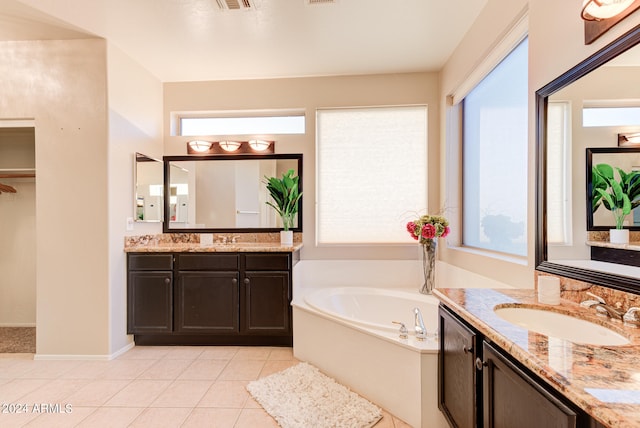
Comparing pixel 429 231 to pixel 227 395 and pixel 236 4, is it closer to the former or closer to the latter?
pixel 227 395

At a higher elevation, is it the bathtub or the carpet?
the bathtub

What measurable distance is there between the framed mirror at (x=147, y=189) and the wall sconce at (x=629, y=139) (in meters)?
3.45

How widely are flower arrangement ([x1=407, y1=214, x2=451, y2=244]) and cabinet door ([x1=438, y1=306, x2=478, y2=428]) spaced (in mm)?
1299

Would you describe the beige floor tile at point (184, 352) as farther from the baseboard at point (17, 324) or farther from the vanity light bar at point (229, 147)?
the vanity light bar at point (229, 147)

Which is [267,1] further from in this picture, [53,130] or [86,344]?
[86,344]

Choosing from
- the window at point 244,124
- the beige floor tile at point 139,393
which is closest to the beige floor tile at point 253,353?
the beige floor tile at point 139,393

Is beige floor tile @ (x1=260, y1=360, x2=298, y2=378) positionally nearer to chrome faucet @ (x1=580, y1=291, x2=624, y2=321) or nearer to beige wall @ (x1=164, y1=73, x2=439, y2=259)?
beige wall @ (x1=164, y1=73, x2=439, y2=259)

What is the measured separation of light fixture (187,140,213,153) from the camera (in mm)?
3408

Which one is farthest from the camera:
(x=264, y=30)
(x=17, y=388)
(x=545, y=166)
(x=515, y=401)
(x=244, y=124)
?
(x=244, y=124)

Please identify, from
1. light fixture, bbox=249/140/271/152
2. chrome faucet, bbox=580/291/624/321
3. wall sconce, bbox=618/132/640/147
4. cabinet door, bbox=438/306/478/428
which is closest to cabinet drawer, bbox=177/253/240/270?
light fixture, bbox=249/140/271/152

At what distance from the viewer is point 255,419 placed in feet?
5.90

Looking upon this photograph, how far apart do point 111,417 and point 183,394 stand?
0.41 m

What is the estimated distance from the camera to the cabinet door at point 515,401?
0.77 metres

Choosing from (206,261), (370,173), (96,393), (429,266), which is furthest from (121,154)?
(429,266)
